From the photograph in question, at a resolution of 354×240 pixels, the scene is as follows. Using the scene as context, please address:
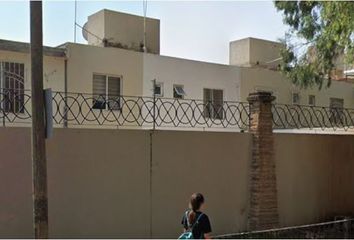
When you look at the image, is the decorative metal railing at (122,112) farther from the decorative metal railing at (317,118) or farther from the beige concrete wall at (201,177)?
the beige concrete wall at (201,177)

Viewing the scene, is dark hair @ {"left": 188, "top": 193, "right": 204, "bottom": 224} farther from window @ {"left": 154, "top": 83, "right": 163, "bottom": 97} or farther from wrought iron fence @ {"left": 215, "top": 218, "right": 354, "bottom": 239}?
window @ {"left": 154, "top": 83, "right": 163, "bottom": 97}

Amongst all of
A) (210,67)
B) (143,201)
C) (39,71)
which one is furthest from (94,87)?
(39,71)

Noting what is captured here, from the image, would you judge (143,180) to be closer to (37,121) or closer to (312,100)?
(37,121)

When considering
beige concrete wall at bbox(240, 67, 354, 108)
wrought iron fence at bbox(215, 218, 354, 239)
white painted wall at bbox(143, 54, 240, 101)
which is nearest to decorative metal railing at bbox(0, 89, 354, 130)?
white painted wall at bbox(143, 54, 240, 101)

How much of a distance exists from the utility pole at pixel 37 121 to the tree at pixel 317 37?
5.18 meters

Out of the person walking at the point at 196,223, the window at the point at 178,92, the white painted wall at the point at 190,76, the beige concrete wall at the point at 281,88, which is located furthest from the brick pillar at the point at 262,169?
the beige concrete wall at the point at 281,88

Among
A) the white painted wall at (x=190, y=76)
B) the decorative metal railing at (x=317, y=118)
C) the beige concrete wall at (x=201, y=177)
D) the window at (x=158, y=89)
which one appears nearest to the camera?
the beige concrete wall at (x=201, y=177)

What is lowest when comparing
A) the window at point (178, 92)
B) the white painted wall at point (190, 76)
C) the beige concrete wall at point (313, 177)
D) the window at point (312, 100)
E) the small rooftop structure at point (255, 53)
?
the beige concrete wall at point (313, 177)

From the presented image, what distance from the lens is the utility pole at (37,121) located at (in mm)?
5387

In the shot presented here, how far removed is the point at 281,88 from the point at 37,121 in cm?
1656

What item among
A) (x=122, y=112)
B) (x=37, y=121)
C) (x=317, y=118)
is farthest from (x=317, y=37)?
(x=37, y=121)

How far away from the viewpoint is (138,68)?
16.3 meters

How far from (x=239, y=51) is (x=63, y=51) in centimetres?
954

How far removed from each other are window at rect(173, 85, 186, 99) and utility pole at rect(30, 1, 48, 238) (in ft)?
39.5
